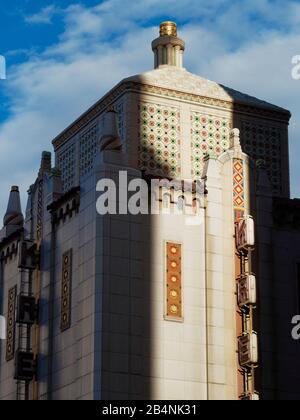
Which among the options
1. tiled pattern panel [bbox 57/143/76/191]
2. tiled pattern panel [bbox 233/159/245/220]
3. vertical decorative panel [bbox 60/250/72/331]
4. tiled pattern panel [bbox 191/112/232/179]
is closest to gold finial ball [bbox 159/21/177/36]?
tiled pattern panel [bbox 191/112/232/179]

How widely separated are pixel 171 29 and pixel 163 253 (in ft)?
57.3

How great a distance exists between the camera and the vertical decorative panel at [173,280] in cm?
5547

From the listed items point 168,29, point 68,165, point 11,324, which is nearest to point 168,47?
point 168,29

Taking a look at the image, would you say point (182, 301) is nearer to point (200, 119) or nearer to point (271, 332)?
point (271, 332)

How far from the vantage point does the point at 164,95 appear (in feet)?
211

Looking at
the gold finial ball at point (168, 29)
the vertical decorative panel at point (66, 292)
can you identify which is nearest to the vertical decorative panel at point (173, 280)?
the vertical decorative panel at point (66, 292)

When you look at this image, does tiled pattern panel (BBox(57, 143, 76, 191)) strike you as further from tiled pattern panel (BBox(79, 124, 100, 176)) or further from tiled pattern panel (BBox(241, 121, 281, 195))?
tiled pattern panel (BBox(241, 121, 281, 195))

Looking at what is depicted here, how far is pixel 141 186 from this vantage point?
56375mm

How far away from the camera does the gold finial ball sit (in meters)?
68.8

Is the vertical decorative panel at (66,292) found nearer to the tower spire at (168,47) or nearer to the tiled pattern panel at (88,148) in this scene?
the tiled pattern panel at (88,148)

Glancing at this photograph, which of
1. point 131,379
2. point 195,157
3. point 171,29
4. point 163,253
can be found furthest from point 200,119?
point 131,379

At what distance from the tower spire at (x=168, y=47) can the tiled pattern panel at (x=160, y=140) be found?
466cm

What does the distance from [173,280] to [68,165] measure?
1437 centimetres

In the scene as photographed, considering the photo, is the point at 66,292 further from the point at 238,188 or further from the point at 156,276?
the point at 238,188
